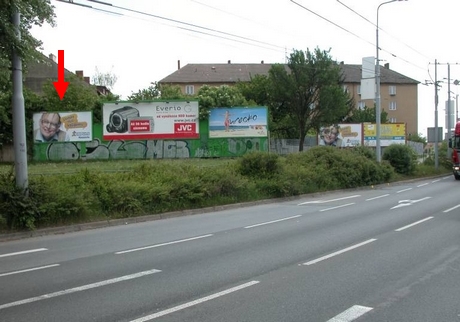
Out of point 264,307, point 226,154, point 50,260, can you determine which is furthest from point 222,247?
point 226,154

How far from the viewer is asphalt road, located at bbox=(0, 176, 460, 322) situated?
18.7 ft

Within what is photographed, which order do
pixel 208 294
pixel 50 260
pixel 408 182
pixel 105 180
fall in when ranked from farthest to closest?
pixel 408 182, pixel 105 180, pixel 50 260, pixel 208 294

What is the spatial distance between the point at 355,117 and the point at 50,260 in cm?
6817

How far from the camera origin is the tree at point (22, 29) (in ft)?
36.5

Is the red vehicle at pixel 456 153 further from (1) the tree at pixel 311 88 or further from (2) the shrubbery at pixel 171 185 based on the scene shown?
(1) the tree at pixel 311 88

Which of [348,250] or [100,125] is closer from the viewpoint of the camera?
[348,250]

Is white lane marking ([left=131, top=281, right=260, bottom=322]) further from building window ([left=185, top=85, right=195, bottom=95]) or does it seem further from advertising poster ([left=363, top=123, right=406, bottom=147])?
building window ([left=185, top=85, right=195, bottom=95])

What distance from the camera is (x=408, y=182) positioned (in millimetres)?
32969

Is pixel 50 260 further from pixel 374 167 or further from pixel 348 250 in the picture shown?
pixel 374 167

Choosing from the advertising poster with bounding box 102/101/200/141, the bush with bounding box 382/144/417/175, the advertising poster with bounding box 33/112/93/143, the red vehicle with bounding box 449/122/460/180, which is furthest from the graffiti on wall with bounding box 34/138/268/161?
the red vehicle with bounding box 449/122/460/180

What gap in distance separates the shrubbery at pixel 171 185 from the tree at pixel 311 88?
56.2 ft

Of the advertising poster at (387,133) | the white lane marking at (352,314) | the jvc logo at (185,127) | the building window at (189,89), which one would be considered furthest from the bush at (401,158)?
the building window at (189,89)

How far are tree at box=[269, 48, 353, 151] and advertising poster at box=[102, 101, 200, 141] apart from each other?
41.5 ft

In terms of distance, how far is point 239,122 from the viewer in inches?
1558
